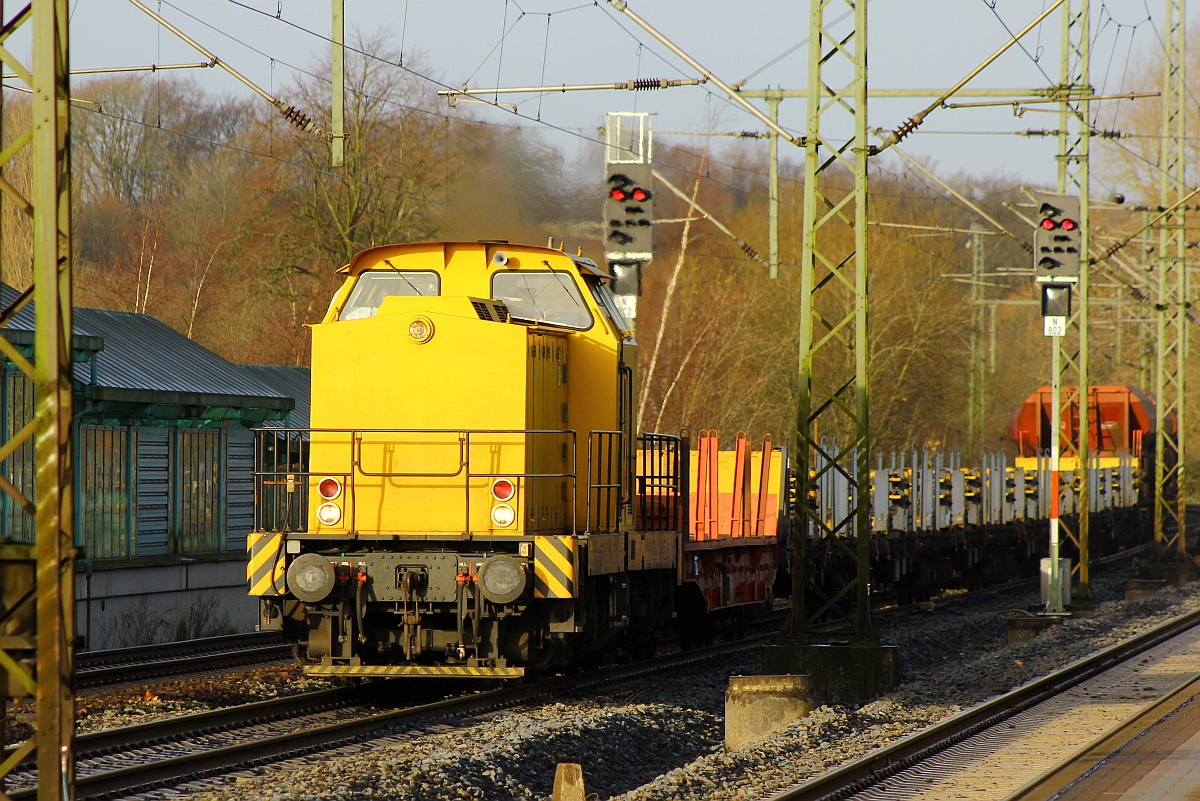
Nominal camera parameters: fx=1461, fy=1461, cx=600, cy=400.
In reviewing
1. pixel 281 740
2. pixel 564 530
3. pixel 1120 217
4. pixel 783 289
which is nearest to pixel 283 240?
pixel 783 289

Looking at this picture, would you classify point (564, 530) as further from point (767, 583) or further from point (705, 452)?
point (767, 583)

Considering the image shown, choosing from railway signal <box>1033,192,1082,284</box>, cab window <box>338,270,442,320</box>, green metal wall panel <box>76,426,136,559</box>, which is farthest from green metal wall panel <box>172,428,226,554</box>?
railway signal <box>1033,192,1082,284</box>

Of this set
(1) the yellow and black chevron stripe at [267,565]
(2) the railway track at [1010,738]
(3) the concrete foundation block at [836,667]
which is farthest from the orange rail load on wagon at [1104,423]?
(1) the yellow and black chevron stripe at [267,565]

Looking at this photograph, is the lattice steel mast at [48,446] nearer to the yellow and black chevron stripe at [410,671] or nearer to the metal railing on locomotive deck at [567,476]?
the metal railing on locomotive deck at [567,476]

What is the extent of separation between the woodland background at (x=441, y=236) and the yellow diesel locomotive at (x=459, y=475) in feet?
32.5

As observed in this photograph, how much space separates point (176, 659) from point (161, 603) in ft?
11.0

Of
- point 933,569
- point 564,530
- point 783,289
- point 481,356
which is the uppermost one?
A: point 783,289

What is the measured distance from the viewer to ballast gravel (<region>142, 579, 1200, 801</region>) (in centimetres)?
830

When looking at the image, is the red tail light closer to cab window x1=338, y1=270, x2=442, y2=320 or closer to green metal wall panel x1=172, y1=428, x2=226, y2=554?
cab window x1=338, y1=270, x2=442, y2=320

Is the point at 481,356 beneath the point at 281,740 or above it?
above

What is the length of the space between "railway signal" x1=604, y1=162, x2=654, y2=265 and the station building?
5079 millimetres

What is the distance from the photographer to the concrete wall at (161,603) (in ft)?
54.3

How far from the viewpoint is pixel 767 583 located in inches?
702

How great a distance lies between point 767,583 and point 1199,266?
31.5 m
